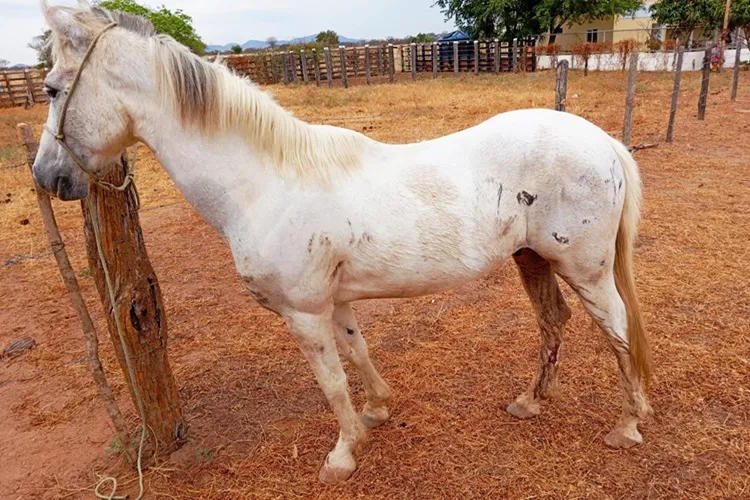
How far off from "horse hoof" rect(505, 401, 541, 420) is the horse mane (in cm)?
175

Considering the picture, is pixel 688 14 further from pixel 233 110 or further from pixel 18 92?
pixel 18 92

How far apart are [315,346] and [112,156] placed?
119cm

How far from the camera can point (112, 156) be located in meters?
2.08

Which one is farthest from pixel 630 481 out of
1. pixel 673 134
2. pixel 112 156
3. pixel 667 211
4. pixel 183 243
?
pixel 673 134

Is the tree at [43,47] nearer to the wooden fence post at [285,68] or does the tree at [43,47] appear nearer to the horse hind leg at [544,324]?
the horse hind leg at [544,324]

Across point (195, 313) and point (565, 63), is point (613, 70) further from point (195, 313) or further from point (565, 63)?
point (195, 313)

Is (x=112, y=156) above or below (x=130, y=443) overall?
above

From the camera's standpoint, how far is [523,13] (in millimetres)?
28891

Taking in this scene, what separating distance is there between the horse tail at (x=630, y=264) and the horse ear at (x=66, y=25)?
2324 millimetres

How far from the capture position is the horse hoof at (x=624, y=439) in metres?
2.66

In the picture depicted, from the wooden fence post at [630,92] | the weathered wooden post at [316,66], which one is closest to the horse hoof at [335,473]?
the wooden fence post at [630,92]

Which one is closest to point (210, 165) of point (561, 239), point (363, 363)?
point (363, 363)

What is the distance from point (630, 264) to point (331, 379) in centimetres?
165

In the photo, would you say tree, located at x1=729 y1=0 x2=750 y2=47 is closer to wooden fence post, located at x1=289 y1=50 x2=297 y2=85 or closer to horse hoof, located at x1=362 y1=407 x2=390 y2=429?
wooden fence post, located at x1=289 y1=50 x2=297 y2=85
